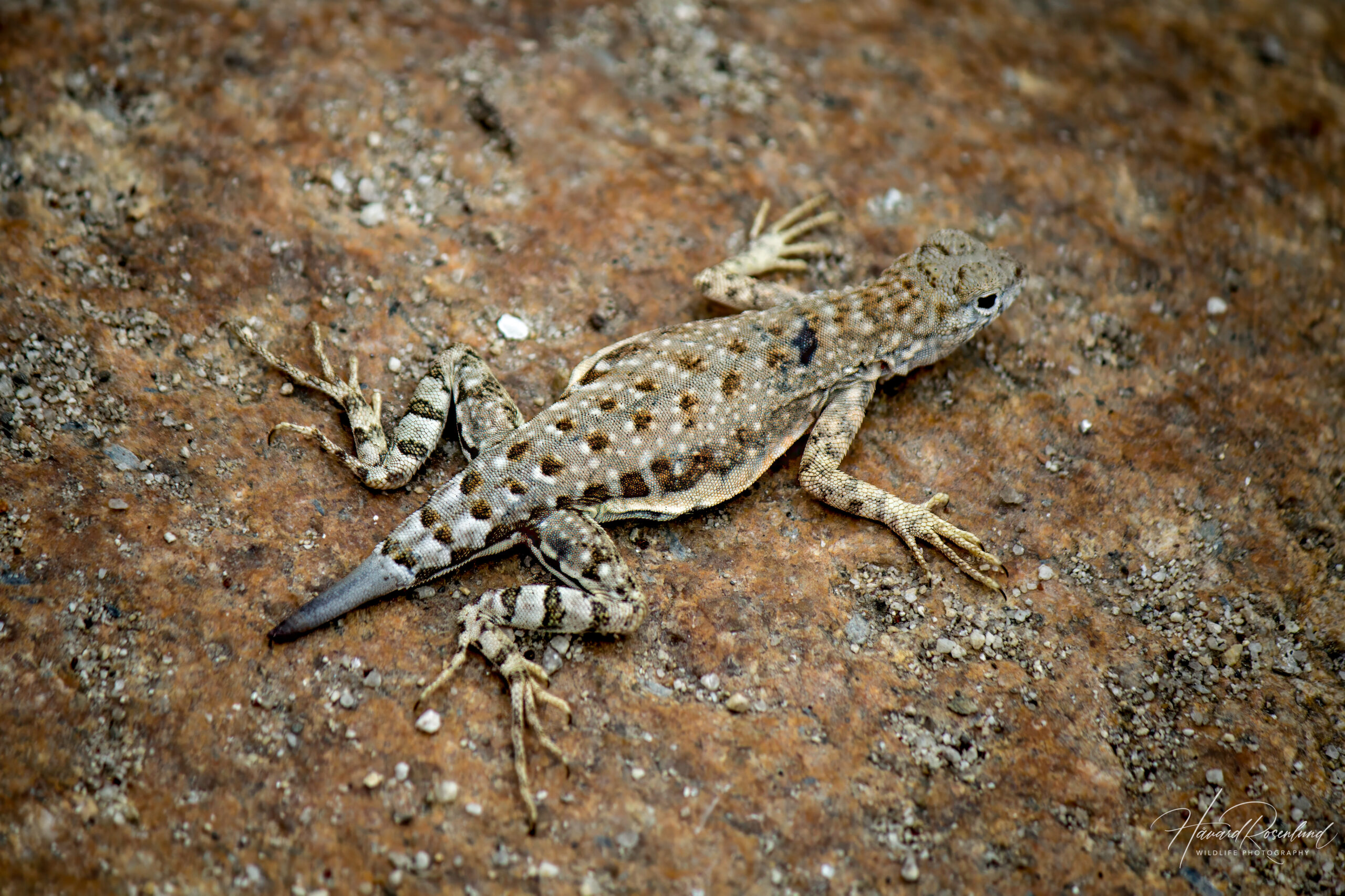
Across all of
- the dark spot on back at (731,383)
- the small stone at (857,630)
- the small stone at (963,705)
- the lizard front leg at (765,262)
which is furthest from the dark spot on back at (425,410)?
the small stone at (963,705)

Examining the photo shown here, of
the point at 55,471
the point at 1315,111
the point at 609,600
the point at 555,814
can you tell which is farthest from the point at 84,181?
the point at 1315,111

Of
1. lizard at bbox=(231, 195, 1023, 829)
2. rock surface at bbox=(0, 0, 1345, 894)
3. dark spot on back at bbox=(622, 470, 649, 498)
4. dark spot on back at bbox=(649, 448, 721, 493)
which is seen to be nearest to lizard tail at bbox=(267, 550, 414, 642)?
lizard at bbox=(231, 195, 1023, 829)

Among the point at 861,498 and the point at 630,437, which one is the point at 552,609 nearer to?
the point at 630,437

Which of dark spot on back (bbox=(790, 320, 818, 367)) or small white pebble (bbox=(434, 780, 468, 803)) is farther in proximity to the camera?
dark spot on back (bbox=(790, 320, 818, 367))

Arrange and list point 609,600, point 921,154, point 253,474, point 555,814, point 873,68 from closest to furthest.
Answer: point 555,814 < point 609,600 < point 253,474 < point 921,154 < point 873,68

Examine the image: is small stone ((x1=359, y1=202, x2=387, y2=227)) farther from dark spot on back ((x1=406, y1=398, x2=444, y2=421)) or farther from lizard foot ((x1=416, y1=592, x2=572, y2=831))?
lizard foot ((x1=416, y1=592, x2=572, y2=831))

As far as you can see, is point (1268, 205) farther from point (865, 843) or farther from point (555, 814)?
point (555, 814)

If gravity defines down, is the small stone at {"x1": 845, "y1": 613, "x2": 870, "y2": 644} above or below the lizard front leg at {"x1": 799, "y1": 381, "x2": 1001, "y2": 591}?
below

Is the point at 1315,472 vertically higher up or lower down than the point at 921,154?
lower down
